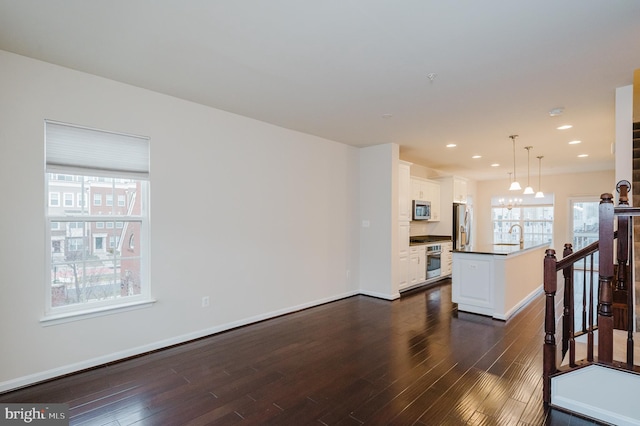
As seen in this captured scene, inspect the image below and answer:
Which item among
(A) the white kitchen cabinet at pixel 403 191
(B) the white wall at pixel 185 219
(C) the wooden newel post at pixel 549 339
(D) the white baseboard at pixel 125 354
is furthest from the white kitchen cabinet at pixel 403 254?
(C) the wooden newel post at pixel 549 339

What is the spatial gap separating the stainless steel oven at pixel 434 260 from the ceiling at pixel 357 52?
10.6ft

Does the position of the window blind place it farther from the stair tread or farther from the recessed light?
the recessed light

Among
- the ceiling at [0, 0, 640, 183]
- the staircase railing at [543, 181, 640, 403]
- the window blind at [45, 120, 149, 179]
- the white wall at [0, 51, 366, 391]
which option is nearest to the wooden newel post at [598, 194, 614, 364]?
the staircase railing at [543, 181, 640, 403]

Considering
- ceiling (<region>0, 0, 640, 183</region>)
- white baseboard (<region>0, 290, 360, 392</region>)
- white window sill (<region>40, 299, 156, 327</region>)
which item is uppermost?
ceiling (<region>0, 0, 640, 183</region>)

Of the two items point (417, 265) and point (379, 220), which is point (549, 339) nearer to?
point (379, 220)

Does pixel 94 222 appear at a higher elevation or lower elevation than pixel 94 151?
lower

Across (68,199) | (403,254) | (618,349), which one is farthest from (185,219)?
(618,349)

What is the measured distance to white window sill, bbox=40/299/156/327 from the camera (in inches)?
107

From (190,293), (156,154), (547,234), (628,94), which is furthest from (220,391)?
(547,234)

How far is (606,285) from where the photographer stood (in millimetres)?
2148

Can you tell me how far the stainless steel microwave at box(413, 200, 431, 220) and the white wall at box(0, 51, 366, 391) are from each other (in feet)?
6.11

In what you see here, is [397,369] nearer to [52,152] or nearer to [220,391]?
[220,391]

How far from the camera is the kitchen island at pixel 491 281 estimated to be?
14.4 feet

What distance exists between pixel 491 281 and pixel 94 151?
16.7 feet
